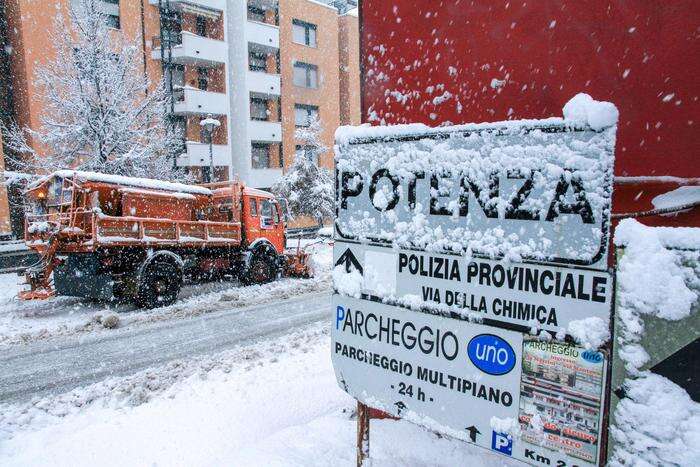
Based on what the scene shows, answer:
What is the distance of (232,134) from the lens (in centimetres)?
2791

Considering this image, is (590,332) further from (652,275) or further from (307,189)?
(307,189)

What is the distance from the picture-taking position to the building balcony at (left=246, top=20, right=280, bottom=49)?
2728 centimetres

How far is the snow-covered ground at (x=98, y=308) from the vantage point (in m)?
7.44

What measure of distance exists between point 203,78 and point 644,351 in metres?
29.0

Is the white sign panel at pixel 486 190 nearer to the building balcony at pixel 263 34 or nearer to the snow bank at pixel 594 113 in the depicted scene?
the snow bank at pixel 594 113

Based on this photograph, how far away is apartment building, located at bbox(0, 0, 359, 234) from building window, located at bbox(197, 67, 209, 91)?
2.5 inches

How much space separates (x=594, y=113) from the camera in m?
1.40

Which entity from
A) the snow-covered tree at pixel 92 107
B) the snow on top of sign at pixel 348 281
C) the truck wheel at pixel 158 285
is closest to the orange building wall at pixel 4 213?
the snow-covered tree at pixel 92 107

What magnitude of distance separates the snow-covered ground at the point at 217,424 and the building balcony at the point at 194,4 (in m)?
25.1

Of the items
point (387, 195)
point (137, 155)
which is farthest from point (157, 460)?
point (137, 155)

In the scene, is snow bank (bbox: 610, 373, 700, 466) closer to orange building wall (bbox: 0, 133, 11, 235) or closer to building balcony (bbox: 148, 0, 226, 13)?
orange building wall (bbox: 0, 133, 11, 235)

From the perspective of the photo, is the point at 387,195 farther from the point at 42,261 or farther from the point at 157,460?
the point at 42,261

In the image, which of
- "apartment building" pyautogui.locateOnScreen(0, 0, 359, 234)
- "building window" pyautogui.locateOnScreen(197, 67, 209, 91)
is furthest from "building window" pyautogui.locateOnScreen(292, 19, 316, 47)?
"building window" pyautogui.locateOnScreen(197, 67, 209, 91)

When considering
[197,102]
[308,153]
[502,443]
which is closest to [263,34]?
[197,102]
